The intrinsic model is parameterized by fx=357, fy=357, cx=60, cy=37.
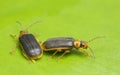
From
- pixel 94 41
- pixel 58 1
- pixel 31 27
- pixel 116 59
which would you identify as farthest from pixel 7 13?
pixel 116 59

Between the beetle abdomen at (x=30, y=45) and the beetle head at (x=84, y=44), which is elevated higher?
the beetle abdomen at (x=30, y=45)

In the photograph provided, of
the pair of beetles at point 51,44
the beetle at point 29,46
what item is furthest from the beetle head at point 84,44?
the beetle at point 29,46

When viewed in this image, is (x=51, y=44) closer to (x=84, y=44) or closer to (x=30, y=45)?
(x=30, y=45)

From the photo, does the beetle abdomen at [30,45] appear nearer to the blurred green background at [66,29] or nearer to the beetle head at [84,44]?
the blurred green background at [66,29]

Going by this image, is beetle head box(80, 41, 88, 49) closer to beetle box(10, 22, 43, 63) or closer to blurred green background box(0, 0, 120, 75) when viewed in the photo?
blurred green background box(0, 0, 120, 75)

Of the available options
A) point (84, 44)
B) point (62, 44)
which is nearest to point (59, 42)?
point (62, 44)

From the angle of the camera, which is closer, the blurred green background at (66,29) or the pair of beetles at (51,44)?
the blurred green background at (66,29)

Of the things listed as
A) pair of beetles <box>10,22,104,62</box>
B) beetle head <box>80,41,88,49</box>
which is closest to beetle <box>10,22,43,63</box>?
pair of beetles <box>10,22,104,62</box>

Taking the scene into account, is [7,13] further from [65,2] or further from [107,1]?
[107,1]
